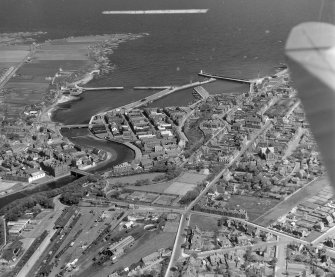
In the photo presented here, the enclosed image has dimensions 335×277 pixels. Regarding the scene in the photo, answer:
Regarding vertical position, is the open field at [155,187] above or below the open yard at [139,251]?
below

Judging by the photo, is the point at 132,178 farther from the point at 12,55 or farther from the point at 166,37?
the point at 166,37

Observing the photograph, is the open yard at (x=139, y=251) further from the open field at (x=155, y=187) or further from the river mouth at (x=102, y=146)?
the river mouth at (x=102, y=146)

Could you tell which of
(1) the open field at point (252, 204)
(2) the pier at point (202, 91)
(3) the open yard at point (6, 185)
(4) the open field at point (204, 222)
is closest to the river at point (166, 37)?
(2) the pier at point (202, 91)

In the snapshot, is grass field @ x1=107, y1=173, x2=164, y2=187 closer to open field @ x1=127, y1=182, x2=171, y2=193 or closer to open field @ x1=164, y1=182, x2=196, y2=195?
open field @ x1=127, y1=182, x2=171, y2=193

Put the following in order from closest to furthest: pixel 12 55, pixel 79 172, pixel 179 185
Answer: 1. pixel 179 185
2. pixel 79 172
3. pixel 12 55

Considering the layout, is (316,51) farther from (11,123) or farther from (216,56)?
(216,56)

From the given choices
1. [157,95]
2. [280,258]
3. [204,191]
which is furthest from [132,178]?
[157,95]
